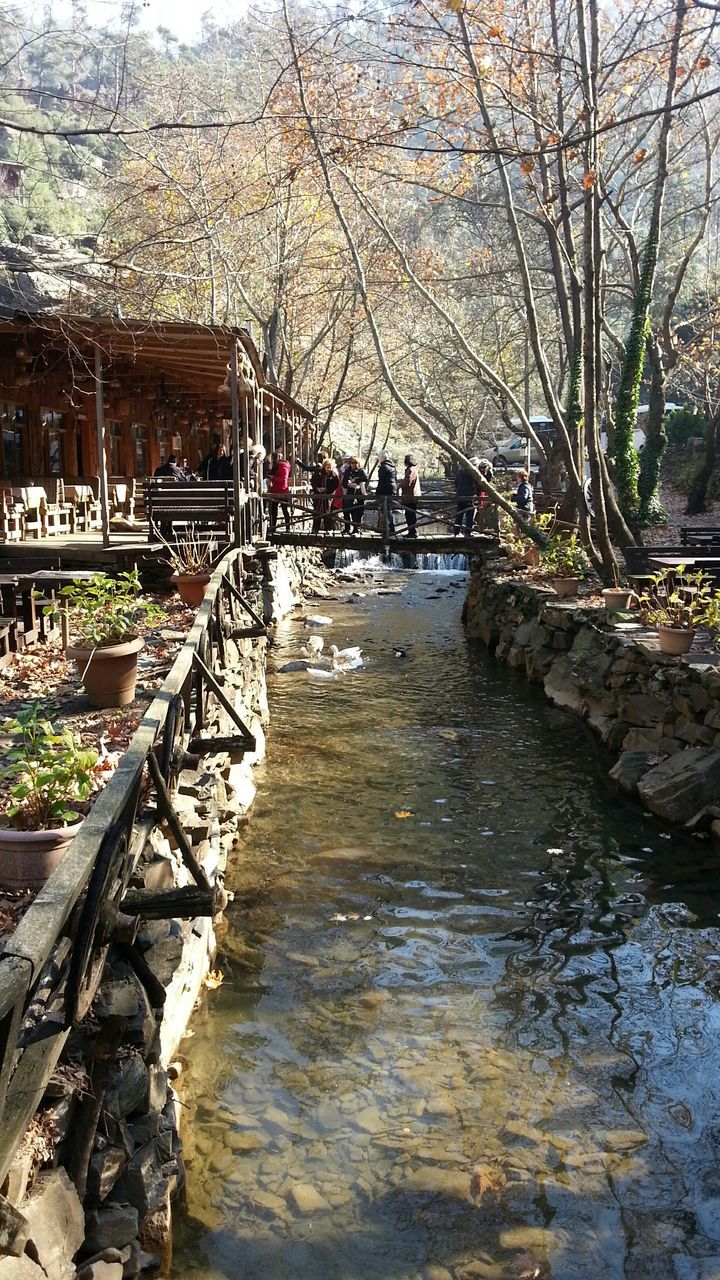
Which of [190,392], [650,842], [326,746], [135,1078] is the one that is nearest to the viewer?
[135,1078]

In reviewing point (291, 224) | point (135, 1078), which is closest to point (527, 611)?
point (135, 1078)

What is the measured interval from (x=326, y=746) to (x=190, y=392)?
1297 cm

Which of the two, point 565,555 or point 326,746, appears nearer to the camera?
point 326,746

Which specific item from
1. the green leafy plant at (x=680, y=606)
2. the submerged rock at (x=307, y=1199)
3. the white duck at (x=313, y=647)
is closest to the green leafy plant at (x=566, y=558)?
the green leafy plant at (x=680, y=606)

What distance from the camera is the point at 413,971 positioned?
6234 mm

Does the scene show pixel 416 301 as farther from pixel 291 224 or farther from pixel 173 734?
pixel 173 734

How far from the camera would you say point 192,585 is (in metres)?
11.7

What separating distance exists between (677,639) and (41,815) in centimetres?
718

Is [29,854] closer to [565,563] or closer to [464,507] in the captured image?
[565,563]

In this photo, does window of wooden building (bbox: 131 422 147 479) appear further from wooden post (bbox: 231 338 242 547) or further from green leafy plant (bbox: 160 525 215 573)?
wooden post (bbox: 231 338 242 547)

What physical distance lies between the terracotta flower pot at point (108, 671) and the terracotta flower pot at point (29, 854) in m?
2.87

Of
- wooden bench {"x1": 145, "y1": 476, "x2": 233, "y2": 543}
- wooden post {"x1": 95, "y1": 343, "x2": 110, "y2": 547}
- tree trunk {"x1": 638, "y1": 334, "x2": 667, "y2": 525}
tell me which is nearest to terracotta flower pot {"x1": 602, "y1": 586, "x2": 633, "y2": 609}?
wooden bench {"x1": 145, "y1": 476, "x2": 233, "y2": 543}

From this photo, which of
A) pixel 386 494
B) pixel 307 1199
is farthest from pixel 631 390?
pixel 307 1199

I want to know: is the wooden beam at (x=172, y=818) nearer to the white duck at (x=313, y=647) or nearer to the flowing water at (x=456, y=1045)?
the flowing water at (x=456, y=1045)
